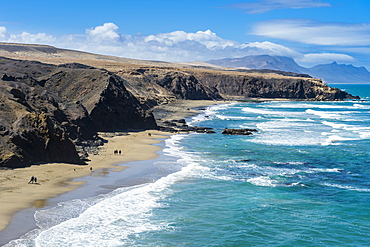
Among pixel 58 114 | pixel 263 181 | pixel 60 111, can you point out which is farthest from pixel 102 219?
pixel 60 111

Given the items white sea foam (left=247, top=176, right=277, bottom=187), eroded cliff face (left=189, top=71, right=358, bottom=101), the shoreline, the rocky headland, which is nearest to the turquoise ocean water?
white sea foam (left=247, top=176, right=277, bottom=187)

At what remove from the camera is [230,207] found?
66.3 feet

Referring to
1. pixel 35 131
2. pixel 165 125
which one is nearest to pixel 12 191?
pixel 35 131

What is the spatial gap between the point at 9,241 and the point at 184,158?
18.9 metres

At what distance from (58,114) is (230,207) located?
17.5 metres

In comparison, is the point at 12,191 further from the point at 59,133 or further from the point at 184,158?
the point at 184,158

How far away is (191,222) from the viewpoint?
58.9 feet

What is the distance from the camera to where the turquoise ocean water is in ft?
53.4

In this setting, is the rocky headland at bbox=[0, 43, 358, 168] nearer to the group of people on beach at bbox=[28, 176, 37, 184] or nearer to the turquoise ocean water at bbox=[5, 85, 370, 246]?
the group of people on beach at bbox=[28, 176, 37, 184]

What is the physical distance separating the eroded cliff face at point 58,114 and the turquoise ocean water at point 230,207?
21.0 ft

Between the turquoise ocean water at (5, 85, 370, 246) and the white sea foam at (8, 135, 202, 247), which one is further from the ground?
the turquoise ocean water at (5, 85, 370, 246)

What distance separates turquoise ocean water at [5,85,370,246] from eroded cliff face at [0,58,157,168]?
21.0 feet

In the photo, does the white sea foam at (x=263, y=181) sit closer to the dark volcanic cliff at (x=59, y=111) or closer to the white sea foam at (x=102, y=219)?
the white sea foam at (x=102, y=219)

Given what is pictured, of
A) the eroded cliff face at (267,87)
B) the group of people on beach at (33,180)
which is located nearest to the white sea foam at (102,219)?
the group of people on beach at (33,180)
